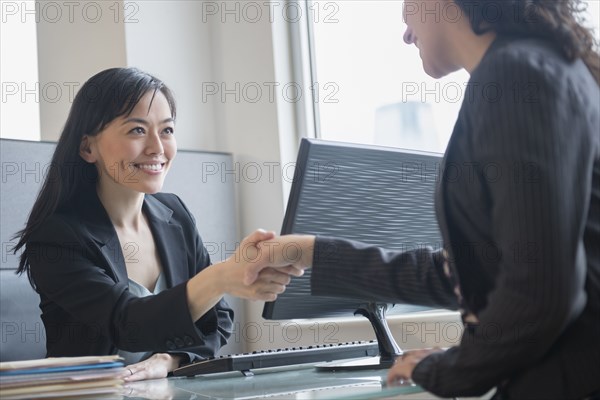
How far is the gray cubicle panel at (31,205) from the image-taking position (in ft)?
7.98

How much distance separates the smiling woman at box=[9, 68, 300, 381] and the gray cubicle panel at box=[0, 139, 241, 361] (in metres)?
0.39

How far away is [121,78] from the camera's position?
2127 millimetres

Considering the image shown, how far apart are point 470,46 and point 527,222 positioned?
0.37 m

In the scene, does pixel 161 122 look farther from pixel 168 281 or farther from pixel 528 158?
pixel 528 158

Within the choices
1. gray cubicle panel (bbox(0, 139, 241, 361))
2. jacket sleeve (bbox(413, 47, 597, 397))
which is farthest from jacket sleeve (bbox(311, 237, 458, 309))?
gray cubicle panel (bbox(0, 139, 241, 361))

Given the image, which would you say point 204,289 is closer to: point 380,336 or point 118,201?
point 380,336

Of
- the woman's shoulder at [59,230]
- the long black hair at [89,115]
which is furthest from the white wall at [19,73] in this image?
the woman's shoulder at [59,230]

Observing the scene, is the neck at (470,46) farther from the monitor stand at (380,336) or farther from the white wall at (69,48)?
the white wall at (69,48)

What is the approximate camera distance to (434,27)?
1284 mm

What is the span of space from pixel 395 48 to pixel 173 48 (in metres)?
0.97

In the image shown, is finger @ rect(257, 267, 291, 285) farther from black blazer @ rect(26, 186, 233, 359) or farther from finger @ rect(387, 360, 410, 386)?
finger @ rect(387, 360, 410, 386)

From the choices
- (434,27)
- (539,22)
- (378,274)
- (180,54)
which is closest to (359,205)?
(378,274)

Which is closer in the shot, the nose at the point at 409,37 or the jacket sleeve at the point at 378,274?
the jacket sleeve at the point at 378,274

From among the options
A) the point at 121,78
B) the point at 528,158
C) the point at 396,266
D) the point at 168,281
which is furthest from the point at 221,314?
the point at 528,158
